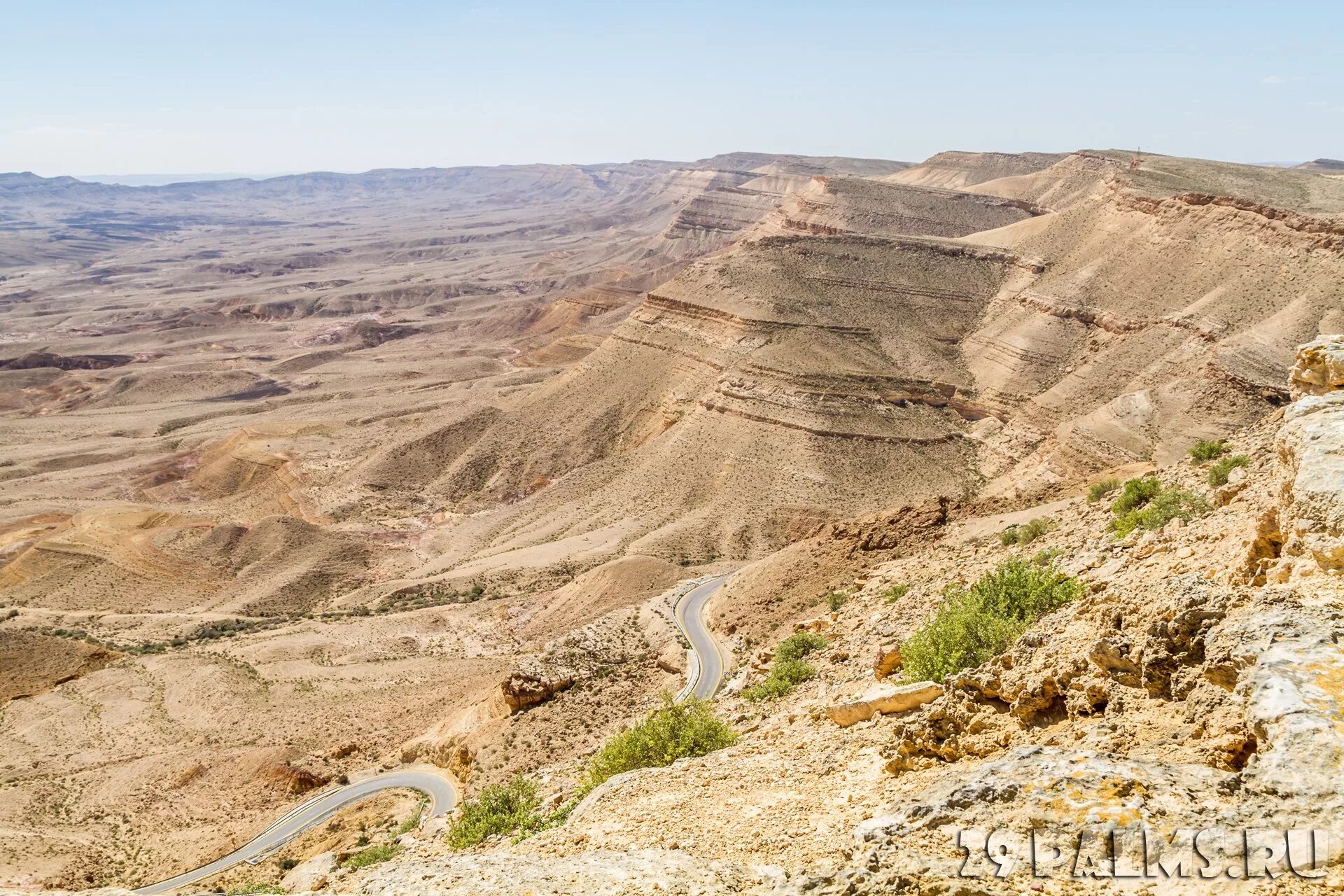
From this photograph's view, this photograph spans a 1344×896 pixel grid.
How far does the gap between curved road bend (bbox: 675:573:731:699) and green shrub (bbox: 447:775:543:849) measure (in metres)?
8.53

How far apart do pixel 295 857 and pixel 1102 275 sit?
75.5 m

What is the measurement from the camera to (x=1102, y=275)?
7731cm

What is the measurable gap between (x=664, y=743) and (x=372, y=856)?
923 cm

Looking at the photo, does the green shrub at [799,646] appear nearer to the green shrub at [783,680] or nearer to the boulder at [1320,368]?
the green shrub at [783,680]

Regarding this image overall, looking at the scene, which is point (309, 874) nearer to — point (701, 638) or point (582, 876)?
point (701, 638)

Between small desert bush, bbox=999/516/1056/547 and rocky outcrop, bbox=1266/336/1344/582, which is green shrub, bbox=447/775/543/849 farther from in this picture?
small desert bush, bbox=999/516/1056/547

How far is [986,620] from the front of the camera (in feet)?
58.1

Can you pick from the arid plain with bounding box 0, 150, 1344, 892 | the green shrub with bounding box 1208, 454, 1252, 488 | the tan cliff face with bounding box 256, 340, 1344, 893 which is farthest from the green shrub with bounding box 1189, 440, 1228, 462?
the tan cliff face with bounding box 256, 340, 1344, 893

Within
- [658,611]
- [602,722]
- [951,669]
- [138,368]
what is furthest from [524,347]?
[951,669]

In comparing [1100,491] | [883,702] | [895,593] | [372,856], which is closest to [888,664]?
[883,702]

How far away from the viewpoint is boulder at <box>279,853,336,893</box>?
23.8 meters

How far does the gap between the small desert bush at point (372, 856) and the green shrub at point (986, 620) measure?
1441cm

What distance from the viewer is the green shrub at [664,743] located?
65.3 feet

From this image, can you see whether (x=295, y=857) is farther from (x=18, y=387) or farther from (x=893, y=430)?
(x=18, y=387)
